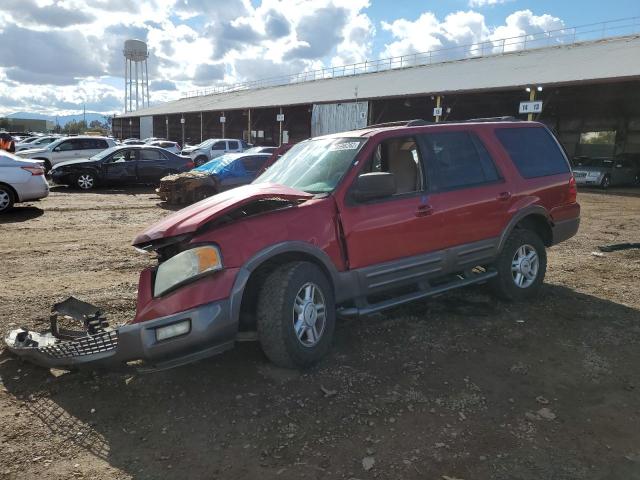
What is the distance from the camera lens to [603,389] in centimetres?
371

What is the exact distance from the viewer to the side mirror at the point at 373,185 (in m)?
4.08

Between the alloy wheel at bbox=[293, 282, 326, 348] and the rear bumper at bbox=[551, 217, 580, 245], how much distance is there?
3.41 meters

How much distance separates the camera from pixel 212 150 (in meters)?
27.7

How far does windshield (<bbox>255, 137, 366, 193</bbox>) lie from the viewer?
14.1ft

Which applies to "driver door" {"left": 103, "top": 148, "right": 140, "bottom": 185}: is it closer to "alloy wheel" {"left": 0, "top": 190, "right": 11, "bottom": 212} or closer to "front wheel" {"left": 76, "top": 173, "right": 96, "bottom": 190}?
"front wheel" {"left": 76, "top": 173, "right": 96, "bottom": 190}

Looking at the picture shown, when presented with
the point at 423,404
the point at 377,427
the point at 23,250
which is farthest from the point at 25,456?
the point at 23,250

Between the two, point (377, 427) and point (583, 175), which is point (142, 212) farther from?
point (583, 175)

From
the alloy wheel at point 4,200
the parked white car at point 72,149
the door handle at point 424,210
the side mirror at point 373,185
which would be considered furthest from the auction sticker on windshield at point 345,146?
the parked white car at point 72,149

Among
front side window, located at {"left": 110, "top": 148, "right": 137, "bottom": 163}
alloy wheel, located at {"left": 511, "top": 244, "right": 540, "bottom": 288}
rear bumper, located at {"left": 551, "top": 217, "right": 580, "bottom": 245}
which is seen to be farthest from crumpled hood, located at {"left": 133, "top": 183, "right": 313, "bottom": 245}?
front side window, located at {"left": 110, "top": 148, "right": 137, "bottom": 163}

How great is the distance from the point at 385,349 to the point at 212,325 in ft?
5.34

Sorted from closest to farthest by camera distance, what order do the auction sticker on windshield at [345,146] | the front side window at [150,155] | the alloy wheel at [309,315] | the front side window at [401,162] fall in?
1. the alloy wheel at [309,315]
2. the auction sticker on windshield at [345,146]
3. the front side window at [401,162]
4. the front side window at [150,155]

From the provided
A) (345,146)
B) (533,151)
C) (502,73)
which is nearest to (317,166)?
(345,146)

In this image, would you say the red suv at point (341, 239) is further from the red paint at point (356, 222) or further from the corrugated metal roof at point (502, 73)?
the corrugated metal roof at point (502, 73)

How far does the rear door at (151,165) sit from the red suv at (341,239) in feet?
44.6
